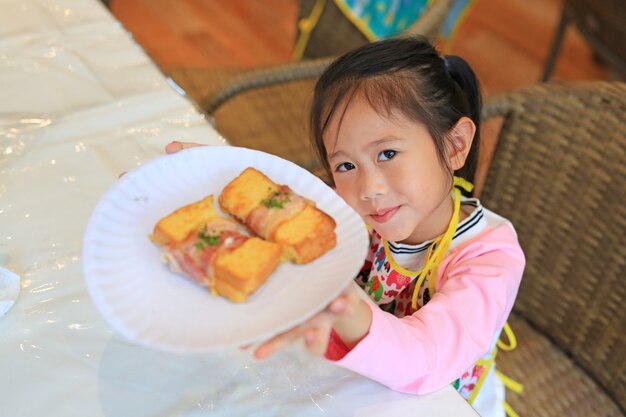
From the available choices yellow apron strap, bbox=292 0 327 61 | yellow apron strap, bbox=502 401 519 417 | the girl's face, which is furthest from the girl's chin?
yellow apron strap, bbox=292 0 327 61

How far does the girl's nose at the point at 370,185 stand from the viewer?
2.89ft

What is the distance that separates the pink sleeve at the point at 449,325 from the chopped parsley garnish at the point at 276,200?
0.51ft

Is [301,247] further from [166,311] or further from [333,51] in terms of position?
[333,51]

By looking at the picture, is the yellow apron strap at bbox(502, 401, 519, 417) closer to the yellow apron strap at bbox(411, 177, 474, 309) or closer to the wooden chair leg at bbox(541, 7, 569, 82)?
the yellow apron strap at bbox(411, 177, 474, 309)

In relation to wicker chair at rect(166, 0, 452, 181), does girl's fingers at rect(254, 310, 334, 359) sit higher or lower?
higher

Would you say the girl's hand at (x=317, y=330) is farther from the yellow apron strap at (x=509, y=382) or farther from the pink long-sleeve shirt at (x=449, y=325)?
the yellow apron strap at (x=509, y=382)

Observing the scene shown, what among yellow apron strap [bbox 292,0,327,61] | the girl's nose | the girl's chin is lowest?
yellow apron strap [bbox 292,0,327,61]

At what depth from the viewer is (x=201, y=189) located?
2.51 feet

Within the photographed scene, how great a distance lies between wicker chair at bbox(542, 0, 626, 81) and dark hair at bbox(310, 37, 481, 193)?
1.31m

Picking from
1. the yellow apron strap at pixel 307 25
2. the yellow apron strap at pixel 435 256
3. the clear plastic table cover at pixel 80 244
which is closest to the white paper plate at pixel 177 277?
the clear plastic table cover at pixel 80 244

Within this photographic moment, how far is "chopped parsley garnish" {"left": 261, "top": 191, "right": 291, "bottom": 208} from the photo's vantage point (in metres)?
0.71

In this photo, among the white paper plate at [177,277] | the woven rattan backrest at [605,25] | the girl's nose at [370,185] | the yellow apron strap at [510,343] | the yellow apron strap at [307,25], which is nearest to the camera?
the white paper plate at [177,277]

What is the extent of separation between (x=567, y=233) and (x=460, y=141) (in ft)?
0.94

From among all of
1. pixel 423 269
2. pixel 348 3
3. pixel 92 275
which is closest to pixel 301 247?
pixel 92 275
